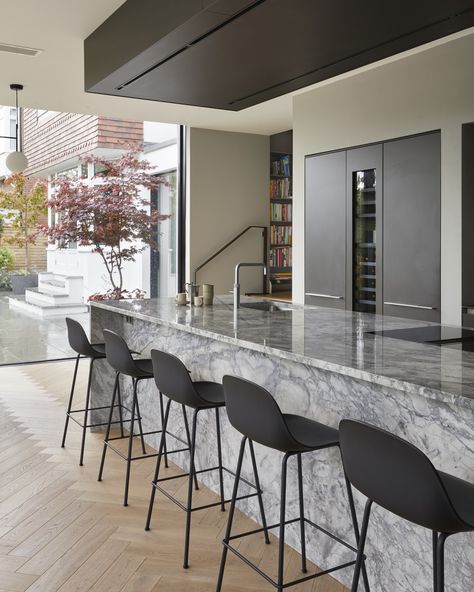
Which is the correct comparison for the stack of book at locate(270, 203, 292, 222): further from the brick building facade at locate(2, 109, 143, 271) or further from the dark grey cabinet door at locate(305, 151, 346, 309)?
the dark grey cabinet door at locate(305, 151, 346, 309)

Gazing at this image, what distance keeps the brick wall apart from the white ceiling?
194 millimetres

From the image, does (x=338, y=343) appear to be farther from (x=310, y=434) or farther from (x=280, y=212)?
(x=280, y=212)

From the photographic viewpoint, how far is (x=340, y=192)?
238 inches

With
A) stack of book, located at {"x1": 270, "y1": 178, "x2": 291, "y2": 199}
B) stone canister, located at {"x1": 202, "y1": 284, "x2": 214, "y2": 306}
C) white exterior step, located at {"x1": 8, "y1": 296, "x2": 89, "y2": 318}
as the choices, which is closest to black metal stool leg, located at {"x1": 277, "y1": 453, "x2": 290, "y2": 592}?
stone canister, located at {"x1": 202, "y1": 284, "x2": 214, "y2": 306}

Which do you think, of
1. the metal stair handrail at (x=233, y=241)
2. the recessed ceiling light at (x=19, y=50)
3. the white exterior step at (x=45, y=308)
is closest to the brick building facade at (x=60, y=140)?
the white exterior step at (x=45, y=308)

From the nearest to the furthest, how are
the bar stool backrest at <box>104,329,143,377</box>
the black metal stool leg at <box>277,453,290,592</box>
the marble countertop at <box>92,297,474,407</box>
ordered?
1. the marble countertop at <box>92,297,474,407</box>
2. the black metal stool leg at <box>277,453,290,592</box>
3. the bar stool backrest at <box>104,329,143,377</box>

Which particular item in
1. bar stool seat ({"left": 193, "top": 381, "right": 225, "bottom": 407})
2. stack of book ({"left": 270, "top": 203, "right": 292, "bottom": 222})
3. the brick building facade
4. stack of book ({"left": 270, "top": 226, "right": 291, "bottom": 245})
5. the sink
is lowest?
bar stool seat ({"left": 193, "top": 381, "right": 225, "bottom": 407})

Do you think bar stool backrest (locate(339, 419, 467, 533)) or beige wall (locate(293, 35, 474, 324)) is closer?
bar stool backrest (locate(339, 419, 467, 533))

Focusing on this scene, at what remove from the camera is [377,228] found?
221 inches

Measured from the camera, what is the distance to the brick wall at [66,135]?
7.11 m

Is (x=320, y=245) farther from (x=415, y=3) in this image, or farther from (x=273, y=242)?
(x=415, y=3)

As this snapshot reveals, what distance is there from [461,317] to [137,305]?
234cm

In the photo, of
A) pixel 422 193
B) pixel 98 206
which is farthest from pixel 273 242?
pixel 422 193

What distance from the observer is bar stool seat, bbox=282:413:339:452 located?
102 inches
